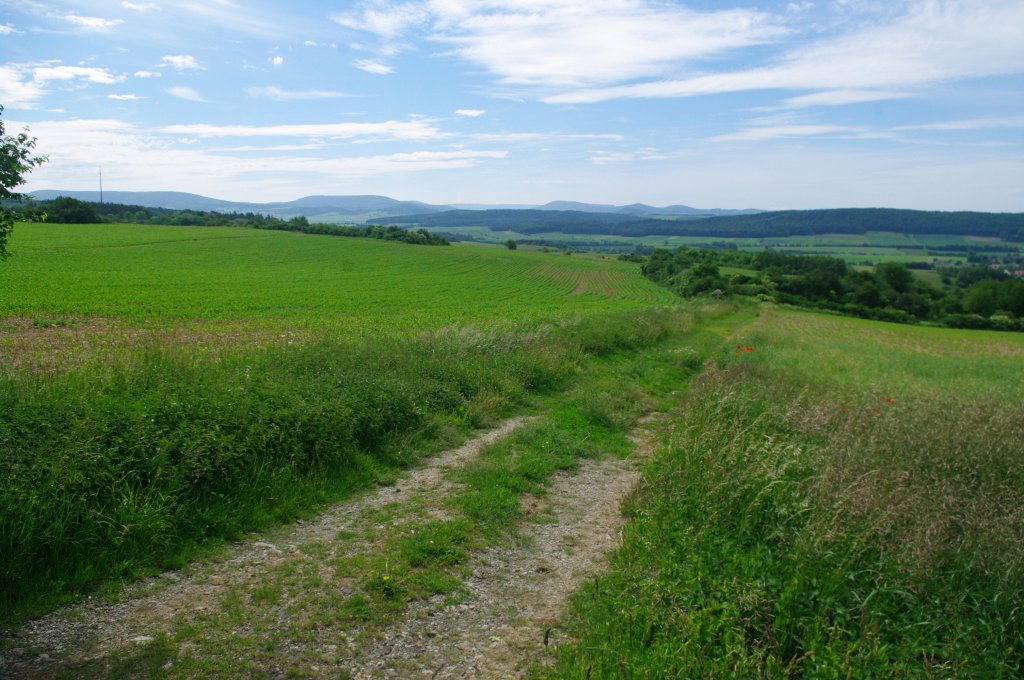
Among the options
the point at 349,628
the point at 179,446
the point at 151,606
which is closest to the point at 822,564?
the point at 349,628

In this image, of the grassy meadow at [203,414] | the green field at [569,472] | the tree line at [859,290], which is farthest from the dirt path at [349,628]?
the tree line at [859,290]

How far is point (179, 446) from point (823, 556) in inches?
255

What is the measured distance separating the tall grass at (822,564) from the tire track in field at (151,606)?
110 inches

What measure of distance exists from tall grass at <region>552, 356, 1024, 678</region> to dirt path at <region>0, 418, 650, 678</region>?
0.42 meters

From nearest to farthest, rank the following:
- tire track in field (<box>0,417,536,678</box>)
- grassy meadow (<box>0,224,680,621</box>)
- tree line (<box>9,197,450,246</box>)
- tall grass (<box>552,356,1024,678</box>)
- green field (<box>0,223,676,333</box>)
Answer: tire track in field (<box>0,417,536,678</box>), tall grass (<box>552,356,1024,678</box>), grassy meadow (<box>0,224,680,621</box>), green field (<box>0,223,676,333</box>), tree line (<box>9,197,450,246</box>)

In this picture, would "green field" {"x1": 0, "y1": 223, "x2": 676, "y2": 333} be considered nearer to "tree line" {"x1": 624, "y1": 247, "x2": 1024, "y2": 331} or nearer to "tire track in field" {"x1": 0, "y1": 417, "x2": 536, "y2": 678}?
"tree line" {"x1": 624, "y1": 247, "x2": 1024, "y2": 331}

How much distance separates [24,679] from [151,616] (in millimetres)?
868

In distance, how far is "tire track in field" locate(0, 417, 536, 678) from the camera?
416 cm

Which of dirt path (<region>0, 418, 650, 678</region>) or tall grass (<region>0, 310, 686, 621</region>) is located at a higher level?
tall grass (<region>0, 310, 686, 621</region>)

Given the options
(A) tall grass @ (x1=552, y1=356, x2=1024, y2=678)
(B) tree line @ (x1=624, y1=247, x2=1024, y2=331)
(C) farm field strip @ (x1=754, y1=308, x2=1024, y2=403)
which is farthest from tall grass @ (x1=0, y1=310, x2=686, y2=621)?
(B) tree line @ (x1=624, y1=247, x2=1024, y2=331)

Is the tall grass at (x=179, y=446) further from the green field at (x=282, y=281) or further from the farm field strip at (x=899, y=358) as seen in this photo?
the green field at (x=282, y=281)

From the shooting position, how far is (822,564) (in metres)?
5.21

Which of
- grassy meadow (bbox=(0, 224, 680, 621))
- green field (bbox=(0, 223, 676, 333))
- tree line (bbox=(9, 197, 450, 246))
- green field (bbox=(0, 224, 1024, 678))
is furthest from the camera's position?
tree line (bbox=(9, 197, 450, 246))

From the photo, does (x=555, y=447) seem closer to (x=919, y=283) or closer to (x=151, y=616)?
(x=151, y=616)
